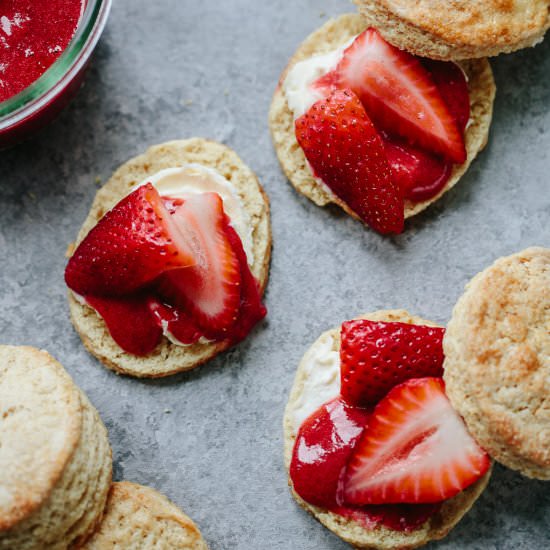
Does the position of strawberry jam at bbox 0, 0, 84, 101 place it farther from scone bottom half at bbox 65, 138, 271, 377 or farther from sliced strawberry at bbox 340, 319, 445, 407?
sliced strawberry at bbox 340, 319, 445, 407

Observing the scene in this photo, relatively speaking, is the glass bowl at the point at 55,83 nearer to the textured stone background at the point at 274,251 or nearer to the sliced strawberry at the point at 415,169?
the textured stone background at the point at 274,251

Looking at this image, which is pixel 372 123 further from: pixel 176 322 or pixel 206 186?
pixel 176 322

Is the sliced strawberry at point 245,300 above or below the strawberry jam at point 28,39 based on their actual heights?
below

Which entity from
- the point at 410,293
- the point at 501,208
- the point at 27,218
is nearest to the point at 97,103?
the point at 27,218

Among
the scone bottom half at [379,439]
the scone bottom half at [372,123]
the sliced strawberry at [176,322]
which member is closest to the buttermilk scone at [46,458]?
the sliced strawberry at [176,322]

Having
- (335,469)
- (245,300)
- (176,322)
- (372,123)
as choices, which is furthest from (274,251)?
(335,469)

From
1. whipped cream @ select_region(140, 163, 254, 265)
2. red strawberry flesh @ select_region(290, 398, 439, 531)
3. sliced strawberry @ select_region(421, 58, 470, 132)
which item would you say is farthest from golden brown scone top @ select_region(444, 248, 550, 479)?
whipped cream @ select_region(140, 163, 254, 265)

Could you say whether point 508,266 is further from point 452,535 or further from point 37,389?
point 37,389
